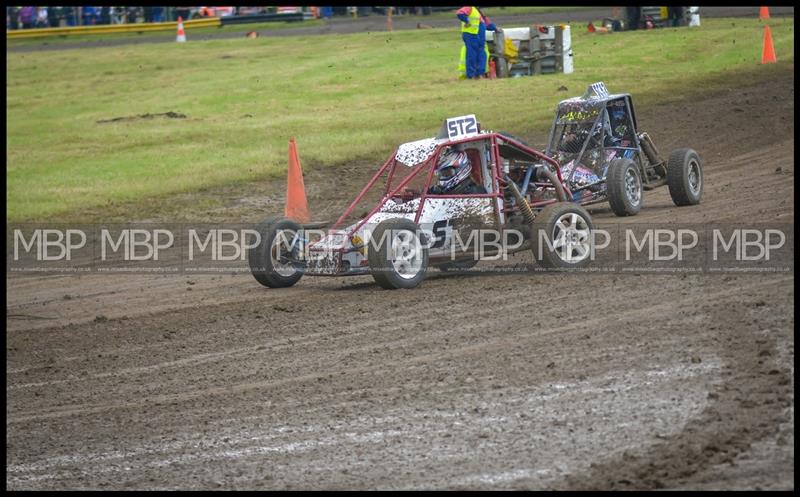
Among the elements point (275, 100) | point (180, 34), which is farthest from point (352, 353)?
point (180, 34)

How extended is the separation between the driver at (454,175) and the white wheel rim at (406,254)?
74 cm

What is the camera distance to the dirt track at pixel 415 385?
6703 millimetres

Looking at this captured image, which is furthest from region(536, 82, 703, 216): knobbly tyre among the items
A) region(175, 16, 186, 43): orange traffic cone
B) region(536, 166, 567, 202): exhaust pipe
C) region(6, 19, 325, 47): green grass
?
region(6, 19, 325, 47): green grass

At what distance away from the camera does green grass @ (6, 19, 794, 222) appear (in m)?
20.6

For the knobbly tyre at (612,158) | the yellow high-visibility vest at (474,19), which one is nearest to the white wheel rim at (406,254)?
the knobbly tyre at (612,158)

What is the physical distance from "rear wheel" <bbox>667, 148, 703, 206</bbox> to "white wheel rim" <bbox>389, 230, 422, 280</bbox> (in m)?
4.34

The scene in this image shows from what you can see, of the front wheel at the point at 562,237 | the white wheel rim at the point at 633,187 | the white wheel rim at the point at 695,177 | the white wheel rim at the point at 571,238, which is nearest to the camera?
the front wheel at the point at 562,237

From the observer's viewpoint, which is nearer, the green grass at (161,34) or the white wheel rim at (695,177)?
the white wheel rim at (695,177)

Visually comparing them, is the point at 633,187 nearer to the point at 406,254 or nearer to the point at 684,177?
the point at 684,177

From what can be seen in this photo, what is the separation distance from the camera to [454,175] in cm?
1193

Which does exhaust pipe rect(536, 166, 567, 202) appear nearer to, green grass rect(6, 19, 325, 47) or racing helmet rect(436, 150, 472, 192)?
racing helmet rect(436, 150, 472, 192)

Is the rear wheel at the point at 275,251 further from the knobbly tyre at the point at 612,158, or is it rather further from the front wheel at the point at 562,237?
the knobbly tyre at the point at 612,158

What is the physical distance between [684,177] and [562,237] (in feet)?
11.3

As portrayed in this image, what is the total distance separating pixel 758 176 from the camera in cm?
1631
